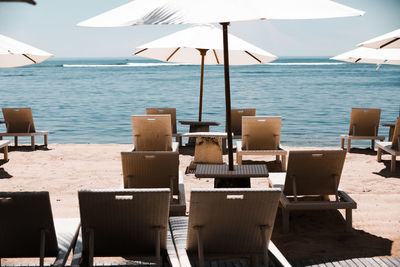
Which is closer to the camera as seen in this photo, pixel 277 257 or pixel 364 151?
pixel 277 257

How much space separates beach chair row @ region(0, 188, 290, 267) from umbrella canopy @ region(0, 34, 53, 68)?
254 cm

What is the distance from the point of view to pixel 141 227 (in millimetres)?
3098

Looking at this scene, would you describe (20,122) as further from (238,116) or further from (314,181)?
(314,181)

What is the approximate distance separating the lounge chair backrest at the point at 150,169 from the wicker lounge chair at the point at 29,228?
4.43 feet

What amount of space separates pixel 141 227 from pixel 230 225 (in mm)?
551

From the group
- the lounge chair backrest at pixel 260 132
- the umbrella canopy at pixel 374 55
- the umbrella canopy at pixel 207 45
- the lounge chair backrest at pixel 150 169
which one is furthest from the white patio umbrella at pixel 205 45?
the lounge chair backrest at pixel 150 169

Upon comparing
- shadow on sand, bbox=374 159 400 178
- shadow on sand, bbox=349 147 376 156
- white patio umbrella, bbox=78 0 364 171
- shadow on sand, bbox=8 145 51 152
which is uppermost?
white patio umbrella, bbox=78 0 364 171

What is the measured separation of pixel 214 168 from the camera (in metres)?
4.50

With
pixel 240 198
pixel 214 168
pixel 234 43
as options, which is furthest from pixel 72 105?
pixel 240 198

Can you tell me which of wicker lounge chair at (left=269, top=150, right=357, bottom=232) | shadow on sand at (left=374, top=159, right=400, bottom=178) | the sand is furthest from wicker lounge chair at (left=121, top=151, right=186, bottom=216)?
shadow on sand at (left=374, top=159, right=400, bottom=178)

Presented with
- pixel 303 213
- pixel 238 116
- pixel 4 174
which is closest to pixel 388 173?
pixel 303 213

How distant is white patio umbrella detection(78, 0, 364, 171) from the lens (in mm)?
3061

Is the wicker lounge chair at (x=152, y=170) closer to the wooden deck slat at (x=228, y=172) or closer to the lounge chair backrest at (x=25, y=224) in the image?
the wooden deck slat at (x=228, y=172)

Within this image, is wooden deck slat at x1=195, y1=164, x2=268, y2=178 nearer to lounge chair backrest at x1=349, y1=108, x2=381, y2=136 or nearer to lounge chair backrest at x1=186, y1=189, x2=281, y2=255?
lounge chair backrest at x1=186, y1=189, x2=281, y2=255
